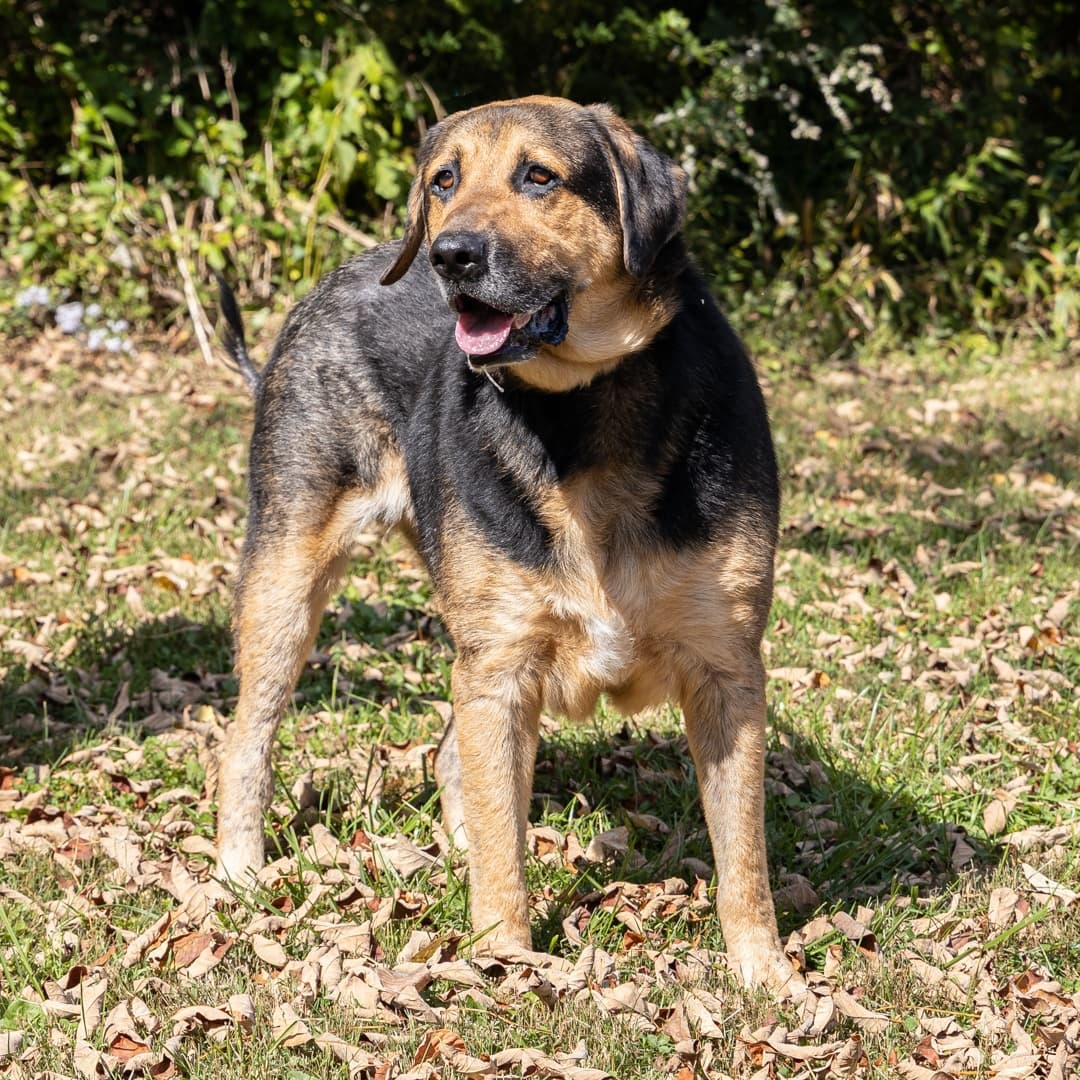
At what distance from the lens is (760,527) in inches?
146


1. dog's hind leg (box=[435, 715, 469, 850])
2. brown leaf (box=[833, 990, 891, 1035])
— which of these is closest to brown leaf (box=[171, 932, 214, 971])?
dog's hind leg (box=[435, 715, 469, 850])

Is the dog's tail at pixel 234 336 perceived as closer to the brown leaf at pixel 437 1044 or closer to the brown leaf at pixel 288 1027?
the brown leaf at pixel 288 1027

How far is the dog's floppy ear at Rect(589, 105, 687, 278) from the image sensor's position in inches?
139

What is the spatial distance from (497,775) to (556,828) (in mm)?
972

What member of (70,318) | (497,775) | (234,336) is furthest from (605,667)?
(70,318)

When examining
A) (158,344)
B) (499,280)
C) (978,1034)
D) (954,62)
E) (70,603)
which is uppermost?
(499,280)

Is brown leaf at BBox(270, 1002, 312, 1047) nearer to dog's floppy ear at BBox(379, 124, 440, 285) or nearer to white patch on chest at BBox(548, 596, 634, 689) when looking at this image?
white patch on chest at BBox(548, 596, 634, 689)

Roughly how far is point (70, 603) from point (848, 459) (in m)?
4.36

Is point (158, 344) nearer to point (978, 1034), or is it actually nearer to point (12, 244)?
point (12, 244)

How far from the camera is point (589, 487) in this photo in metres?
3.64

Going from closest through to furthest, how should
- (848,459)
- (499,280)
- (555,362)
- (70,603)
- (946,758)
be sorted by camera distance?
(499,280) → (555,362) → (946,758) → (70,603) → (848,459)

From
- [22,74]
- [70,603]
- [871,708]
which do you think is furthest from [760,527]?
[22,74]

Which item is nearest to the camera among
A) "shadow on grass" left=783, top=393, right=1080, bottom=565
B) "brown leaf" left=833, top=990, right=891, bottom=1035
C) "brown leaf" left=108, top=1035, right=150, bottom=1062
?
"brown leaf" left=108, top=1035, right=150, bottom=1062

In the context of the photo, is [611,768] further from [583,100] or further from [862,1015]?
[583,100]
